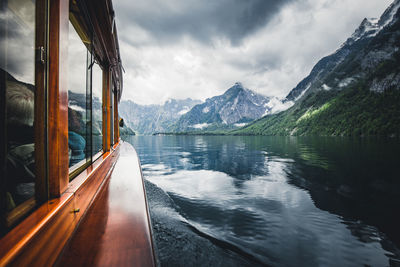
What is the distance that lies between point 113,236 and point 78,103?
2385 mm

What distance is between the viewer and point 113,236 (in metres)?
1.18

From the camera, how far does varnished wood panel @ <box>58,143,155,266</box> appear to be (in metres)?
0.98

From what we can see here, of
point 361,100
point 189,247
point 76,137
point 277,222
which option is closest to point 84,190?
point 76,137

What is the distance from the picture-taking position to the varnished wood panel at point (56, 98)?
1.39 m

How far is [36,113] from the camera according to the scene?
1.33 m

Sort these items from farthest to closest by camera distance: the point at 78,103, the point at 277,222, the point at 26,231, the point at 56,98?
the point at 277,222
the point at 78,103
the point at 56,98
the point at 26,231

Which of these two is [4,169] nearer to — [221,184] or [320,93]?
[221,184]

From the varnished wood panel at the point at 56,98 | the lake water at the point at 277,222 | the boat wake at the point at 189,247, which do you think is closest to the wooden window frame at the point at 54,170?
the varnished wood panel at the point at 56,98

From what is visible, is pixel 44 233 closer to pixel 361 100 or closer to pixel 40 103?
pixel 40 103

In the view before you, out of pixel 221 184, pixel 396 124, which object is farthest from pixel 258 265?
pixel 396 124

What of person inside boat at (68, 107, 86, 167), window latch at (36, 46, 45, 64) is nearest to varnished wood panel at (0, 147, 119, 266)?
window latch at (36, 46, 45, 64)

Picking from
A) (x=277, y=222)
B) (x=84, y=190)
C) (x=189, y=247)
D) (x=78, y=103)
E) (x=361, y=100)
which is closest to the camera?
(x=84, y=190)

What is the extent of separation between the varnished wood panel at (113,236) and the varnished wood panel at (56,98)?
0.39m

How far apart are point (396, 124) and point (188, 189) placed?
299ft
